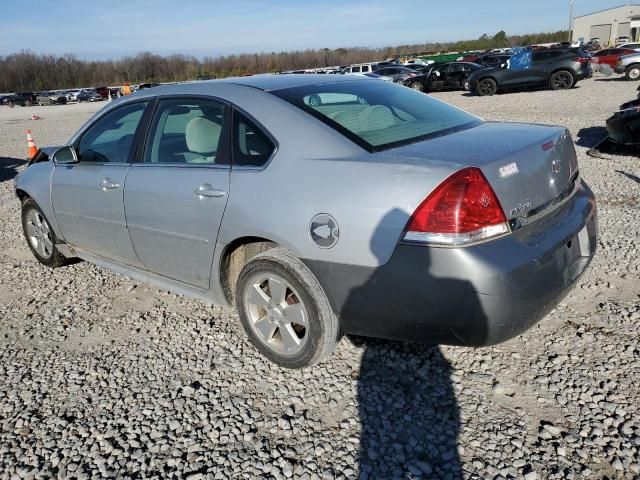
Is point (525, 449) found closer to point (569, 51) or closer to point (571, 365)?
point (571, 365)

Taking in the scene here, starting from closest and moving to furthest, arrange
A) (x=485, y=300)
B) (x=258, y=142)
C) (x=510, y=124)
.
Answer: (x=485, y=300) → (x=258, y=142) → (x=510, y=124)

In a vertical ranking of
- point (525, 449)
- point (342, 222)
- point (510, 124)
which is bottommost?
point (525, 449)

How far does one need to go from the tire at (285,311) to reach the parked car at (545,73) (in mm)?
19509

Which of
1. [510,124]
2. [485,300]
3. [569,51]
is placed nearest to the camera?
[485,300]

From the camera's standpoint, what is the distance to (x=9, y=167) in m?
11.2

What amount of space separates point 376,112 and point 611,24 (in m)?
93.8

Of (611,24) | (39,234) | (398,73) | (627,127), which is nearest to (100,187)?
(39,234)

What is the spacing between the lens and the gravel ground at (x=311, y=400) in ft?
7.33

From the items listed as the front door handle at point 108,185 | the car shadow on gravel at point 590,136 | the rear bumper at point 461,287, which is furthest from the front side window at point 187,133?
the car shadow on gravel at point 590,136

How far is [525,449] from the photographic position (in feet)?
7.29

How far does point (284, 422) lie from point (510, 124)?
2.21 meters

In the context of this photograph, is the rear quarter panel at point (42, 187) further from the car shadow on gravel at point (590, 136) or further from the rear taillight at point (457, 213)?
the car shadow on gravel at point (590, 136)

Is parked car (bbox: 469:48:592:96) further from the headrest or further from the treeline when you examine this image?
the treeline

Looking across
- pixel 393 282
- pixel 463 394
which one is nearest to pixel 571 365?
pixel 463 394
